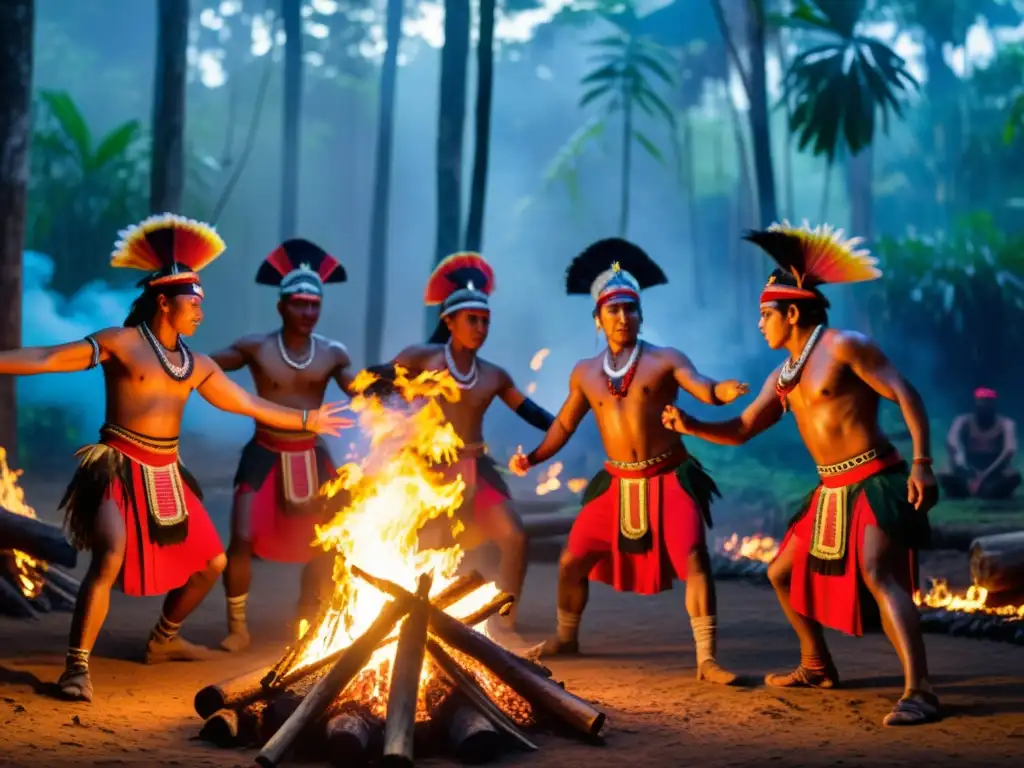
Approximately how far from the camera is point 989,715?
16.5 feet

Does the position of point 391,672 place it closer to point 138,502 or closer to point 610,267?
point 138,502

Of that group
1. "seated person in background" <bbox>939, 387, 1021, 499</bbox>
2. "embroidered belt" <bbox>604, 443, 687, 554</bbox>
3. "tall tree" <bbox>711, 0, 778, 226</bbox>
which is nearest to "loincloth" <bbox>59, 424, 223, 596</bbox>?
"embroidered belt" <bbox>604, 443, 687, 554</bbox>

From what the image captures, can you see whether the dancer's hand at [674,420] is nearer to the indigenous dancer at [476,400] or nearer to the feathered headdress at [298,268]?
the indigenous dancer at [476,400]

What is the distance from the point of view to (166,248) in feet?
19.6

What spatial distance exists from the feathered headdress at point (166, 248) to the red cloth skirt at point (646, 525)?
7.52 ft

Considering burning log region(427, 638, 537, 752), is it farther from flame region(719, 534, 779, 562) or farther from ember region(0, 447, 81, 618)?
flame region(719, 534, 779, 562)

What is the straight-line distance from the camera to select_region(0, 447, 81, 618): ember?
648 cm

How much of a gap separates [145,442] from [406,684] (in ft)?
6.49

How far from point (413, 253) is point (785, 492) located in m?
28.3

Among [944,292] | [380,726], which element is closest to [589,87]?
[944,292]

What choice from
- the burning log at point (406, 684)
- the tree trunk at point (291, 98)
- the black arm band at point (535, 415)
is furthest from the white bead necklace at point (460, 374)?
the tree trunk at point (291, 98)

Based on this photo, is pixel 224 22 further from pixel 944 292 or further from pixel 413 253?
pixel 944 292

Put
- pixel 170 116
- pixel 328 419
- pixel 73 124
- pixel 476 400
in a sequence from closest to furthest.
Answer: pixel 328 419 < pixel 476 400 < pixel 170 116 < pixel 73 124

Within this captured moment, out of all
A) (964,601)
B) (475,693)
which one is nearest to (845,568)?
(475,693)
